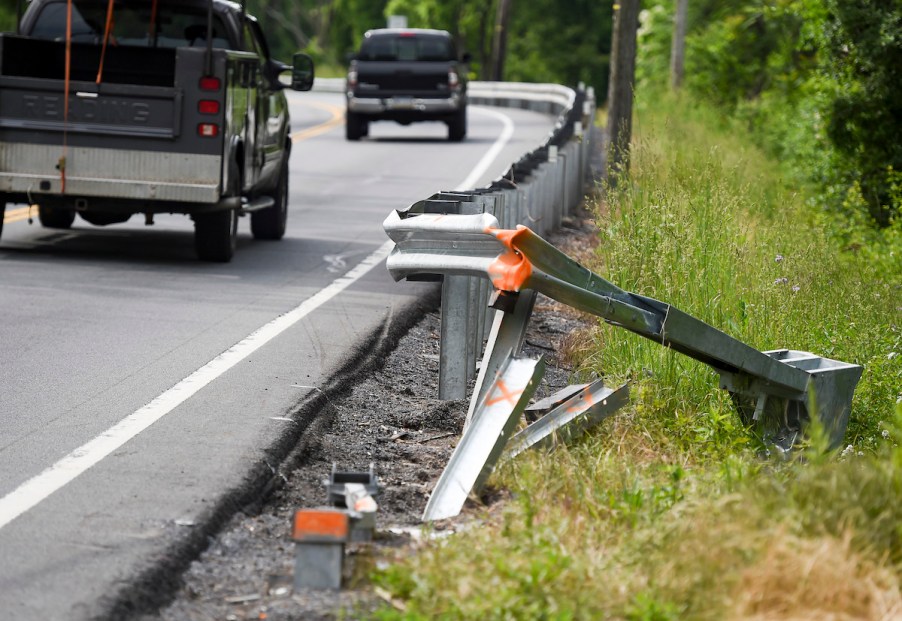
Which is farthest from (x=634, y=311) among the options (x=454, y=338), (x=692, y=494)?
(x=454, y=338)

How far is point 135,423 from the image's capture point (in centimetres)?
696

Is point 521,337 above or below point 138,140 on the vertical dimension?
below

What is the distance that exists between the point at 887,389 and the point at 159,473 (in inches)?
160

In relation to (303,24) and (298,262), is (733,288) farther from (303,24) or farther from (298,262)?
(303,24)

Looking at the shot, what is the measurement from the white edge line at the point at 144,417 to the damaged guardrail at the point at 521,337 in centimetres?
143

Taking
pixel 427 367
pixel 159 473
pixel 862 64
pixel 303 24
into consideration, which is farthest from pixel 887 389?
pixel 303 24

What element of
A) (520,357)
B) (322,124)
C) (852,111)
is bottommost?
(322,124)

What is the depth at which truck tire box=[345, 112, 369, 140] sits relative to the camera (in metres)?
30.3

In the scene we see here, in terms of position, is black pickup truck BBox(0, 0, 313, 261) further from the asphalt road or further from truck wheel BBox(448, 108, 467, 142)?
truck wheel BBox(448, 108, 467, 142)

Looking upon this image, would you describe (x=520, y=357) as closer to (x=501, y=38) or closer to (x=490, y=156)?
(x=490, y=156)

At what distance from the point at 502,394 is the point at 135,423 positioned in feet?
6.47

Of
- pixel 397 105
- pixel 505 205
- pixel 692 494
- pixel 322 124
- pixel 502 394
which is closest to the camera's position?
pixel 692 494

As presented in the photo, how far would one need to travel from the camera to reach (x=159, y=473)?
6.15 metres

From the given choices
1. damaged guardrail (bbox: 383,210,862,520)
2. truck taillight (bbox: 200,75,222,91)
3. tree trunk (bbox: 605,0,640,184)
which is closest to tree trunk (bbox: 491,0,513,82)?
tree trunk (bbox: 605,0,640,184)
